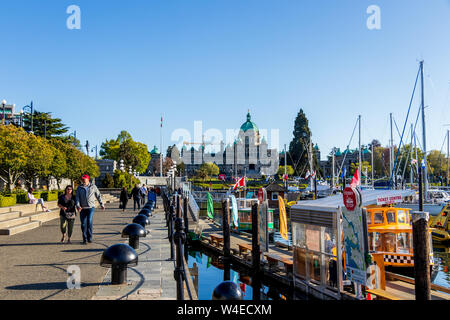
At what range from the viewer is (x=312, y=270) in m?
10.8

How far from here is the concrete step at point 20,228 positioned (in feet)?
45.3

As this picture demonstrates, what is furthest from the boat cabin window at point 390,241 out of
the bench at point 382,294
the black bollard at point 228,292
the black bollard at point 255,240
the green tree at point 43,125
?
the green tree at point 43,125

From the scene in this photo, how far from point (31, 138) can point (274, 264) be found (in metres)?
20.0

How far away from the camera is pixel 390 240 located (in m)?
12.6

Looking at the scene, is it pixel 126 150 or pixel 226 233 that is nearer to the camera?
pixel 226 233

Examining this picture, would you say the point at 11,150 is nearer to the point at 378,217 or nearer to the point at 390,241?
the point at 378,217

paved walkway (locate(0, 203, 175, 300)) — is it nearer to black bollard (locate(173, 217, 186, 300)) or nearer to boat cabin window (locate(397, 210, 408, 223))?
black bollard (locate(173, 217, 186, 300))

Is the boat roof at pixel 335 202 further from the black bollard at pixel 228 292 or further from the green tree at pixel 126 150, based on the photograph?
the green tree at pixel 126 150

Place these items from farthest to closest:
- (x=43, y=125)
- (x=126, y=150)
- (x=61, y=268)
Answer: (x=126, y=150) → (x=43, y=125) → (x=61, y=268)

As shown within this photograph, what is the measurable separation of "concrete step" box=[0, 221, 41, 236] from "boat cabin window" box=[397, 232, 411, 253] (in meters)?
12.9

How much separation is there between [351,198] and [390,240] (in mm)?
4691

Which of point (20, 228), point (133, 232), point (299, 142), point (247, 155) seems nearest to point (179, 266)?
point (133, 232)
